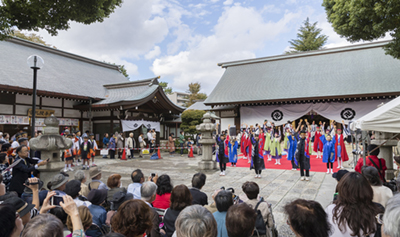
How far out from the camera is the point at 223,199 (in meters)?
2.22

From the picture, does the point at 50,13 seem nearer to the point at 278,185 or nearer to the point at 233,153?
the point at 278,185

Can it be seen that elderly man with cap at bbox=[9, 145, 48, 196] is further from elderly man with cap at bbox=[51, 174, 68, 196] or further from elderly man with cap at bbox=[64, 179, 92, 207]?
elderly man with cap at bbox=[64, 179, 92, 207]

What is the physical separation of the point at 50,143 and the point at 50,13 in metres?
3.83

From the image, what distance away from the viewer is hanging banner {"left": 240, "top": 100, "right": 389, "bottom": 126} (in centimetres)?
1374

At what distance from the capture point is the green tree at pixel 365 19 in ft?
19.3

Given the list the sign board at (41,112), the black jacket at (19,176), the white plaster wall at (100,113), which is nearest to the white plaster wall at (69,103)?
the sign board at (41,112)

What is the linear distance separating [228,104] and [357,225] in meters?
15.0

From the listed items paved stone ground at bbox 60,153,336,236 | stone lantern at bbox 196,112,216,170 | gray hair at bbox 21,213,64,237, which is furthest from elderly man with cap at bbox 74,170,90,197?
stone lantern at bbox 196,112,216,170

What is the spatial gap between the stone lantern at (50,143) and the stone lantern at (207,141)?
4.90 m

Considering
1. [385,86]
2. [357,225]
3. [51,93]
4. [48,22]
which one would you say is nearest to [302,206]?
[357,225]

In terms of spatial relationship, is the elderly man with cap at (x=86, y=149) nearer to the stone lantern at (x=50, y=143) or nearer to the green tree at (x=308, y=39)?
the stone lantern at (x=50, y=143)

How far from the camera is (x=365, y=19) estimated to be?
6.70 metres

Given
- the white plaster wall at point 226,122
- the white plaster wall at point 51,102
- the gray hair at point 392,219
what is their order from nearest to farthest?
the gray hair at point 392,219, the white plaster wall at point 51,102, the white plaster wall at point 226,122

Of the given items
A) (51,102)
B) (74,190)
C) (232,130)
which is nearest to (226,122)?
(232,130)
